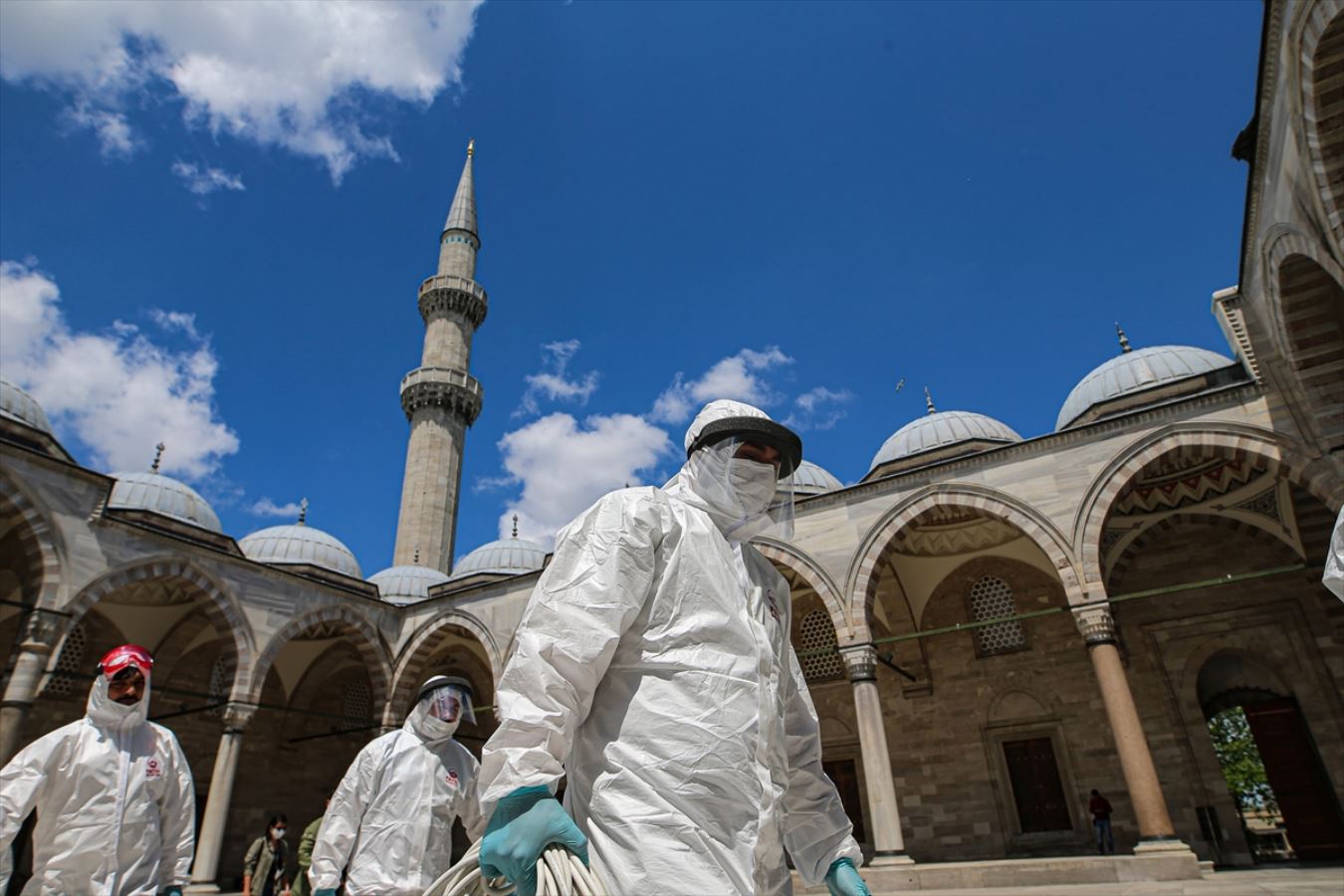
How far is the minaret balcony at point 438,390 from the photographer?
20.2 metres

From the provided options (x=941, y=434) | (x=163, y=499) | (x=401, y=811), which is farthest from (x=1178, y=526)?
(x=163, y=499)

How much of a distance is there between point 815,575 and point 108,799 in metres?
8.35

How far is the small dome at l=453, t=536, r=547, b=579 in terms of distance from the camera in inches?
669

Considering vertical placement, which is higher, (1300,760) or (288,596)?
(288,596)

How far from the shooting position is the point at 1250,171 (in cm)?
688

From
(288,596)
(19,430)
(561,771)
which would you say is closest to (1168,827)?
(561,771)

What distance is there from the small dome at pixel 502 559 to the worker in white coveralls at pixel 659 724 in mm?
15305

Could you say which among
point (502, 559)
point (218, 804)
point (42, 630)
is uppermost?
point (502, 559)

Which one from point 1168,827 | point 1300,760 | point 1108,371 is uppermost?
point 1108,371

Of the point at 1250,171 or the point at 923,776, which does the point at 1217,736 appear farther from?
the point at 1250,171

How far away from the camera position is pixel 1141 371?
11734mm

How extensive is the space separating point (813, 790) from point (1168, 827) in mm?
8010

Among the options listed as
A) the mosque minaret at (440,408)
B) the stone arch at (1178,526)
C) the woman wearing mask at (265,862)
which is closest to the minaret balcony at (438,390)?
the mosque minaret at (440,408)

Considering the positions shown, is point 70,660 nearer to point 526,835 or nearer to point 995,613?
point 995,613
